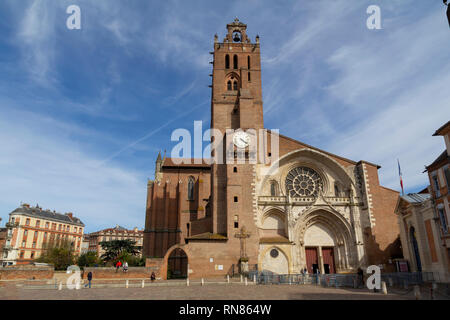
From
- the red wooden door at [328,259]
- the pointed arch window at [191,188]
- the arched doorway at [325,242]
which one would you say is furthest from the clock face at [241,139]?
the pointed arch window at [191,188]

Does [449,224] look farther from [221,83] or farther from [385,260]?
[221,83]

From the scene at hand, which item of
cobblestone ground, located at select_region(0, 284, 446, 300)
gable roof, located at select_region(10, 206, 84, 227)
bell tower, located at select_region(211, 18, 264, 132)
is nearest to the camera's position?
cobblestone ground, located at select_region(0, 284, 446, 300)

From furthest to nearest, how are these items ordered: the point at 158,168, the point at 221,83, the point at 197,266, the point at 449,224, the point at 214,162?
the point at 158,168, the point at 221,83, the point at 214,162, the point at 197,266, the point at 449,224

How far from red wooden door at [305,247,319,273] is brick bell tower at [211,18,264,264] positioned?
6.52 metres

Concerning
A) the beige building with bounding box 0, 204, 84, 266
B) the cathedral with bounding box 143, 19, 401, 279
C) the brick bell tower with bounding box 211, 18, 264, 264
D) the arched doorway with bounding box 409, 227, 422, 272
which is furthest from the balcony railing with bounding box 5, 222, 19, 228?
the arched doorway with bounding box 409, 227, 422, 272

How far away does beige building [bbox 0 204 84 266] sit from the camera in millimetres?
58094

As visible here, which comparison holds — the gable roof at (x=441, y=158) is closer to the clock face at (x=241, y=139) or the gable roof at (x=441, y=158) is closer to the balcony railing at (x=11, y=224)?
the clock face at (x=241, y=139)

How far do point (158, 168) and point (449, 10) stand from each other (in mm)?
43049

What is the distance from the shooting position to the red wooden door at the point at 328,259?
30.7 m

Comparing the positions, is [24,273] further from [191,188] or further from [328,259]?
[328,259]

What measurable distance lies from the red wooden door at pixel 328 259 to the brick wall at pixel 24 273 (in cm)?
2593

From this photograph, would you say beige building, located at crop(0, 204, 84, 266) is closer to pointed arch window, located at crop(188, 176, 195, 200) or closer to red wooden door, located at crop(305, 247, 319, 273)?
pointed arch window, located at crop(188, 176, 195, 200)
